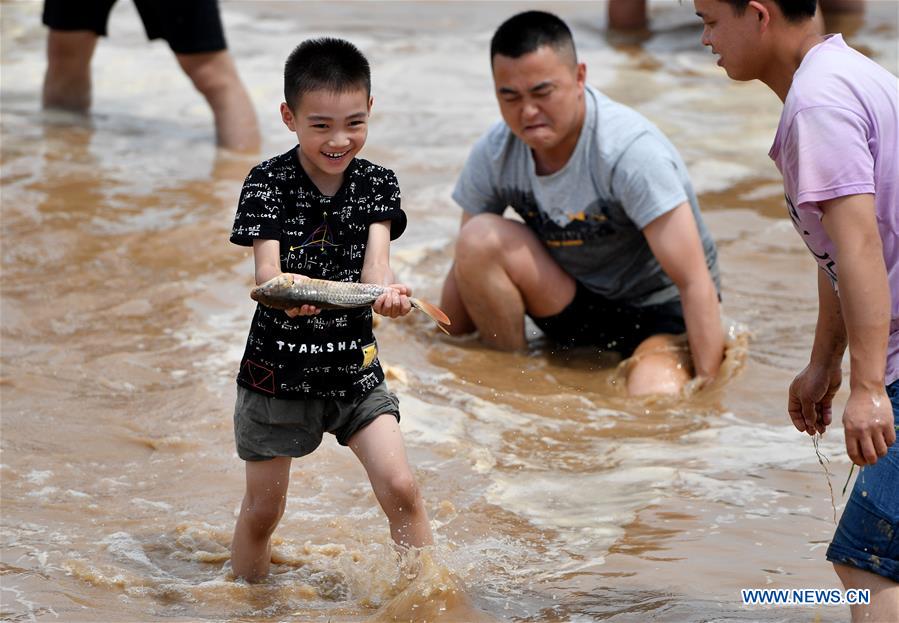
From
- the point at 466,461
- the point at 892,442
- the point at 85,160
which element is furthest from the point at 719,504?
the point at 85,160

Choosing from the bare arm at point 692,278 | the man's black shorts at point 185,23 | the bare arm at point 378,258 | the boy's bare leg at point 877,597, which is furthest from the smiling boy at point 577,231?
the man's black shorts at point 185,23

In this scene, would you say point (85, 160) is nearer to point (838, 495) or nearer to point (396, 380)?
point (396, 380)

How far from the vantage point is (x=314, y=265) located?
3.00 meters

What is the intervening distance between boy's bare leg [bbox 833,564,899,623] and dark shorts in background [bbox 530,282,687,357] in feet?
7.92

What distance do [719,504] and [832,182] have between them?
147cm

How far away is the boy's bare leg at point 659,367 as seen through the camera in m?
4.55

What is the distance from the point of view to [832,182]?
237cm

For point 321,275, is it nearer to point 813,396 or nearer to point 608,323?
point 813,396

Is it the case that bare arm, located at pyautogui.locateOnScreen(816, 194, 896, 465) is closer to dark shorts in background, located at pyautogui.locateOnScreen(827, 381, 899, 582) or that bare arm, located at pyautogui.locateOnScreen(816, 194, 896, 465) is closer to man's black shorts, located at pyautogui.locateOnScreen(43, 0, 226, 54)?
dark shorts in background, located at pyautogui.locateOnScreen(827, 381, 899, 582)

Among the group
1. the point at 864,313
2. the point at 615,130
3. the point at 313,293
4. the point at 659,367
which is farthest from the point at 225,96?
the point at 864,313

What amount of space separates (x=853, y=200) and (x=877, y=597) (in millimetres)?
783

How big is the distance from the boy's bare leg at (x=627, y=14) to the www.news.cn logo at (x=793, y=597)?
9244 mm

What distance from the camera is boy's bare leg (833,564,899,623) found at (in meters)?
2.46

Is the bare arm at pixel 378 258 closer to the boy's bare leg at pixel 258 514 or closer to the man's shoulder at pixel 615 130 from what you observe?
the boy's bare leg at pixel 258 514
